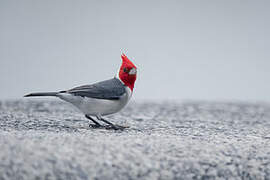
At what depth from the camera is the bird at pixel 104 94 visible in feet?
5.98

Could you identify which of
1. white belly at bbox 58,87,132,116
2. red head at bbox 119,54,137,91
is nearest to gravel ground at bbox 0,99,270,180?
white belly at bbox 58,87,132,116

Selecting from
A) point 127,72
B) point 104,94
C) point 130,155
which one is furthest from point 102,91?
point 130,155

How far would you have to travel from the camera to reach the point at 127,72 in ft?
6.21

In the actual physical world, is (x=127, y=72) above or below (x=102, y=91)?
above

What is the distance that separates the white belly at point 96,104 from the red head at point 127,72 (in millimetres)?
74

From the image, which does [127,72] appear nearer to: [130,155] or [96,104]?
[96,104]

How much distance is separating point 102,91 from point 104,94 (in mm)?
22

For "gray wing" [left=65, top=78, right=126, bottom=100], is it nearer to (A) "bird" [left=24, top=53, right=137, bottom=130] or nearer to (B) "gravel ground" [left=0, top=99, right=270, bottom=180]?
(A) "bird" [left=24, top=53, right=137, bottom=130]

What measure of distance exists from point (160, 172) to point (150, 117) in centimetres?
129

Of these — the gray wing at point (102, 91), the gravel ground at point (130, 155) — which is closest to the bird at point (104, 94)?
the gray wing at point (102, 91)

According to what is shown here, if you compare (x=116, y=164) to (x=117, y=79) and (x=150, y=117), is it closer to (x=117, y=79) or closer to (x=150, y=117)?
(x=117, y=79)

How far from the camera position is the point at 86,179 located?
1.22m

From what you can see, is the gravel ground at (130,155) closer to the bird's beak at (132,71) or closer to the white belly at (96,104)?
the white belly at (96,104)

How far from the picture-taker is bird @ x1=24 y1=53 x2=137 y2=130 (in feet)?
5.98
